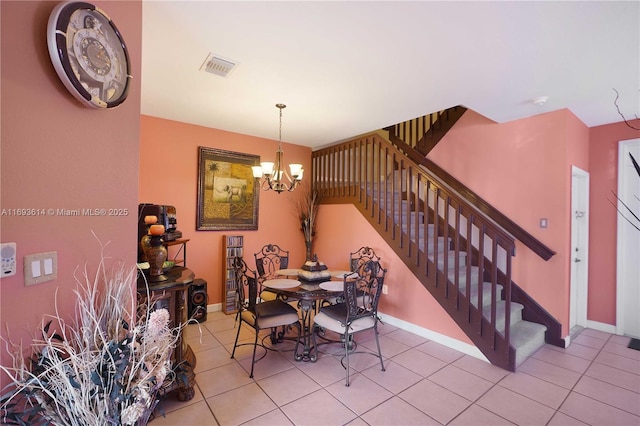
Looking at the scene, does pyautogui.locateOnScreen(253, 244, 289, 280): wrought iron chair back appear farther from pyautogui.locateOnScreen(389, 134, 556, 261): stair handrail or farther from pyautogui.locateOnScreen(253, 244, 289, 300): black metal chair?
pyautogui.locateOnScreen(389, 134, 556, 261): stair handrail

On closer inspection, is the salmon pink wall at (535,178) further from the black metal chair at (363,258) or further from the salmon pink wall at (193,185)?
the salmon pink wall at (193,185)

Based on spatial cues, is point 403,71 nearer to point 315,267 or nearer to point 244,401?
point 315,267

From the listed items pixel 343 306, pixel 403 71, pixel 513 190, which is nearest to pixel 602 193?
→ pixel 513 190

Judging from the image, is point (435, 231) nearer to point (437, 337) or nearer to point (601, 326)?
point (437, 337)

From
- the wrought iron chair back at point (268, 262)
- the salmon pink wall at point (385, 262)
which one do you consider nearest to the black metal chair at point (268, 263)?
the wrought iron chair back at point (268, 262)

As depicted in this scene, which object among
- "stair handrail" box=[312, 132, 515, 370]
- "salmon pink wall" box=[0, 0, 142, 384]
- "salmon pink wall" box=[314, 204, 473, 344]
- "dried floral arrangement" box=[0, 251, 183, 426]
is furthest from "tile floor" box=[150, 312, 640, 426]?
"salmon pink wall" box=[0, 0, 142, 384]

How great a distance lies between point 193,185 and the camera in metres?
4.12

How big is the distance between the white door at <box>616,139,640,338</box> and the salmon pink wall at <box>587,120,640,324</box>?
0.05 m

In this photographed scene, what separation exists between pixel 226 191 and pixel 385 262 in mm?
2590

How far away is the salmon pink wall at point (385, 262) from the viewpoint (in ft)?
11.0

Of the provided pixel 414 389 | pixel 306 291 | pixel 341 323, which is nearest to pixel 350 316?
pixel 341 323

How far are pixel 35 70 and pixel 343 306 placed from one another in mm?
2791

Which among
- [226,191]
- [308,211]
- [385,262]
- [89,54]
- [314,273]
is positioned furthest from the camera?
[308,211]

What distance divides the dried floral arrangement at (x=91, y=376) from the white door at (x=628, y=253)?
489 cm
